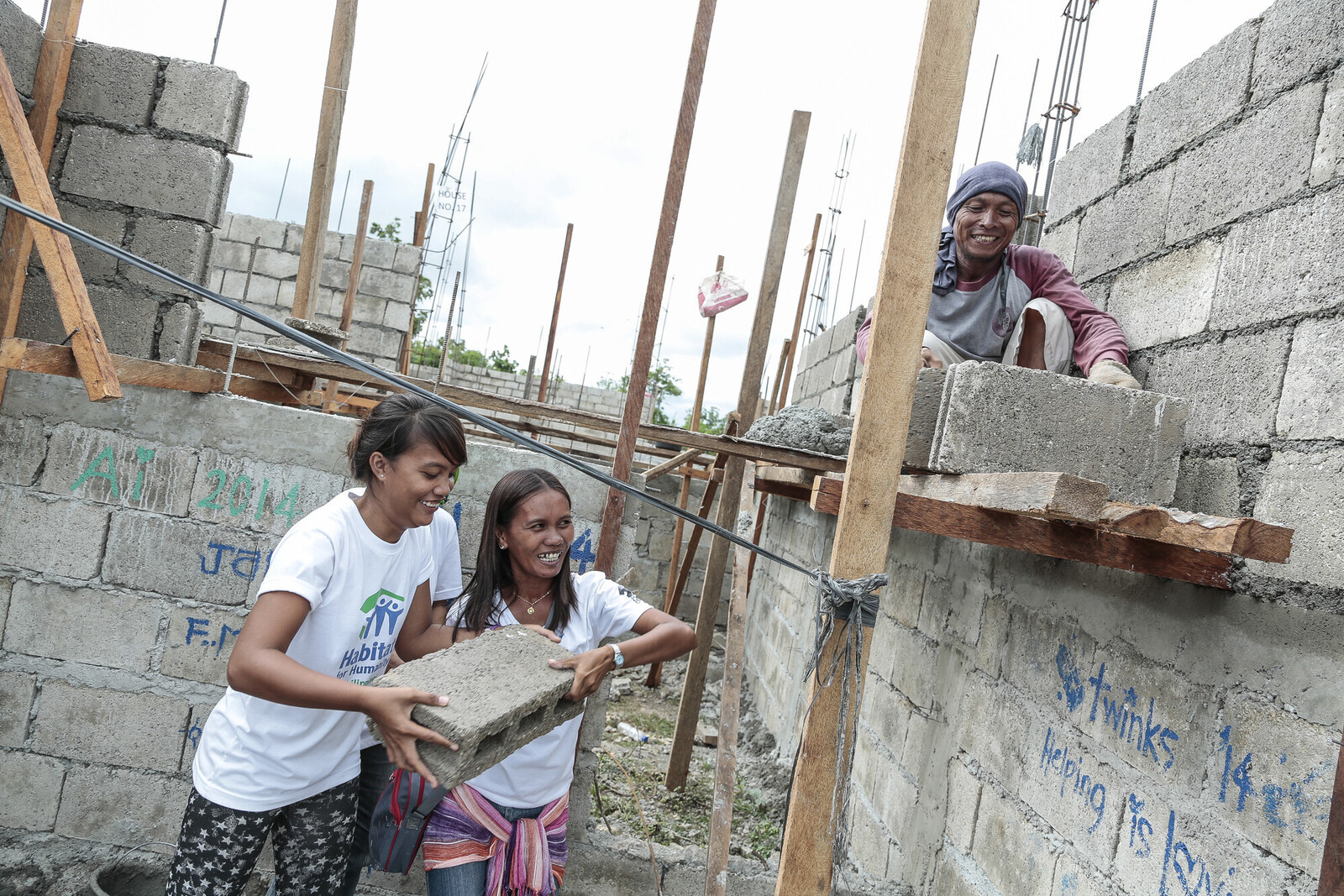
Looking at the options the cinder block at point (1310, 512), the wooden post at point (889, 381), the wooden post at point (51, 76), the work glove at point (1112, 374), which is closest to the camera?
the cinder block at point (1310, 512)

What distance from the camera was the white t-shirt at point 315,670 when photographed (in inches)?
80.0

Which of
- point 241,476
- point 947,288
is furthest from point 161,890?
point 947,288

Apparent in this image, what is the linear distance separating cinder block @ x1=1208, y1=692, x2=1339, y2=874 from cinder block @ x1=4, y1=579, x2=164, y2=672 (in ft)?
11.0

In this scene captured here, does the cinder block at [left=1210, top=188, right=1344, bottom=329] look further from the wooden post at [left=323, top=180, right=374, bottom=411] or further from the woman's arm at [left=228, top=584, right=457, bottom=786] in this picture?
the wooden post at [left=323, top=180, right=374, bottom=411]

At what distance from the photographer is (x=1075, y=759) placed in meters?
2.43

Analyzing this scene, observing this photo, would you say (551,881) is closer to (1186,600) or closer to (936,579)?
(1186,600)

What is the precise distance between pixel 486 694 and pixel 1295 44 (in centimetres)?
260

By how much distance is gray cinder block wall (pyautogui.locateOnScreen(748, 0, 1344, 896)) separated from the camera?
1777 millimetres

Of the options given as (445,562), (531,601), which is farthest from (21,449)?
(531,601)

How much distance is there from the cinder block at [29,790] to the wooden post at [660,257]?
2173 millimetres

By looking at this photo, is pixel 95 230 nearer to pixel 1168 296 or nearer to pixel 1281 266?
pixel 1168 296

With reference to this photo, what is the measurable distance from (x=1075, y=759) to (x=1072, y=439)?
3.00ft

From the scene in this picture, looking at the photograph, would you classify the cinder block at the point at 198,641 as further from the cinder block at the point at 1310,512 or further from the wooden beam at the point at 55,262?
the cinder block at the point at 1310,512

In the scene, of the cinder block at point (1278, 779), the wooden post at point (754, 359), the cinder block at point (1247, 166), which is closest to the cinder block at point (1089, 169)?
the cinder block at point (1247, 166)
